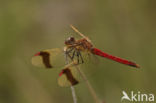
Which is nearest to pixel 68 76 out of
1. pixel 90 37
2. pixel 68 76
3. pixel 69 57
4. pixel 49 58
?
pixel 68 76

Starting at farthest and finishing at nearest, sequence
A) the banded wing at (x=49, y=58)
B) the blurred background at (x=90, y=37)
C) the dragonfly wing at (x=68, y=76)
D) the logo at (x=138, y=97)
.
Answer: the blurred background at (x=90, y=37) → the logo at (x=138, y=97) → the banded wing at (x=49, y=58) → the dragonfly wing at (x=68, y=76)

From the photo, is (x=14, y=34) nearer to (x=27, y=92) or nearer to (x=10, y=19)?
(x=10, y=19)

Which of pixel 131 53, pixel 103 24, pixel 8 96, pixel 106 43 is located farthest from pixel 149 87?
pixel 8 96

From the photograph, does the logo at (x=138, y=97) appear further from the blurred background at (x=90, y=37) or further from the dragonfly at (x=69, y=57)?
the dragonfly at (x=69, y=57)

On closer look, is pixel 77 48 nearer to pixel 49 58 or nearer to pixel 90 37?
pixel 49 58

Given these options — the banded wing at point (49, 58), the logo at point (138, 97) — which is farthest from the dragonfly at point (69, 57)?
the logo at point (138, 97)

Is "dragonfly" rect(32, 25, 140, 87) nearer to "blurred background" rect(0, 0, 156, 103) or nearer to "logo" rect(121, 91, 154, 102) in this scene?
"logo" rect(121, 91, 154, 102)

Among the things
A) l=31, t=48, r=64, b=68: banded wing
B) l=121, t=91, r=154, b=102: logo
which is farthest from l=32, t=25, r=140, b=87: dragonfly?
l=121, t=91, r=154, b=102: logo
